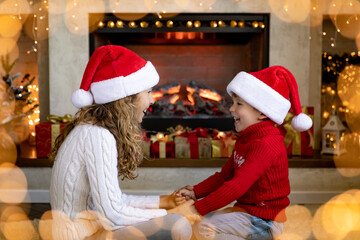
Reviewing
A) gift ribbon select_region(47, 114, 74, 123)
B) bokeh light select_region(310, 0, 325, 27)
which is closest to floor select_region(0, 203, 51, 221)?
gift ribbon select_region(47, 114, 74, 123)

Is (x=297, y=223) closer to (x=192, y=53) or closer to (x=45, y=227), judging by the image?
(x=45, y=227)

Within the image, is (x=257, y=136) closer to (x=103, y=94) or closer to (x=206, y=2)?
(x=103, y=94)

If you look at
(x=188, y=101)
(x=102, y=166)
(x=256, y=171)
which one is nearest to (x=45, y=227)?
(x=102, y=166)

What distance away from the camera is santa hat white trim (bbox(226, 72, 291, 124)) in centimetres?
172

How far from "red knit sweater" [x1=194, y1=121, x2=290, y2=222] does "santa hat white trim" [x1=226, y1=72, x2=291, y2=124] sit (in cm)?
6

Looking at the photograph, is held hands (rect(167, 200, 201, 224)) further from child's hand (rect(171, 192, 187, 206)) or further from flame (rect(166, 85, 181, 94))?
flame (rect(166, 85, 181, 94))

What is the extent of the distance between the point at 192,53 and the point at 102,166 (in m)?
2.71

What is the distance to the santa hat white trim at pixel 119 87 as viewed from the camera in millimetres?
1454

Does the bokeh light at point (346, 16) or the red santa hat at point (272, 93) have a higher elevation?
the bokeh light at point (346, 16)

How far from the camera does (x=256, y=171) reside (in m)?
1.56

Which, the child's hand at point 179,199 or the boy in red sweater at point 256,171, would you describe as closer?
the boy in red sweater at point 256,171

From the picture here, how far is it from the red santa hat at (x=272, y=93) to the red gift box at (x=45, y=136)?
175 cm

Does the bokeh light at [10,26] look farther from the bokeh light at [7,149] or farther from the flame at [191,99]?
the flame at [191,99]

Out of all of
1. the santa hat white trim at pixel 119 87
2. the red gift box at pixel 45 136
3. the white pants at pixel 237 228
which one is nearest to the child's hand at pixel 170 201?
the white pants at pixel 237 228
